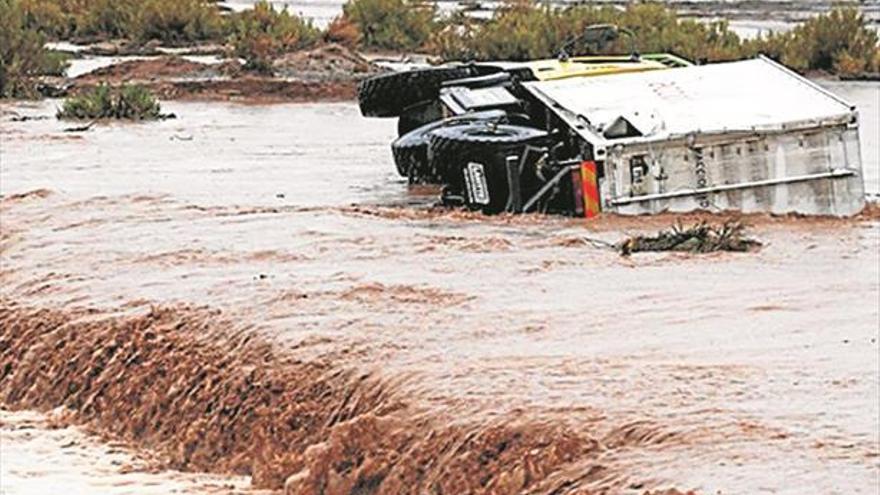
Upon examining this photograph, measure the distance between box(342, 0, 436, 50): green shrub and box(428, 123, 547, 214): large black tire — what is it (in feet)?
A: 82.6

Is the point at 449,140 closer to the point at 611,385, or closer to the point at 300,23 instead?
the point at 611,385

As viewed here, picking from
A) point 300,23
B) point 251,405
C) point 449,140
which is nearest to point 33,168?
point 449,140

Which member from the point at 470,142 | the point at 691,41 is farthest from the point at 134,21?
the point at 470,142

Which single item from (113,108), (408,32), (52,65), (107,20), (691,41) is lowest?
(691,41)

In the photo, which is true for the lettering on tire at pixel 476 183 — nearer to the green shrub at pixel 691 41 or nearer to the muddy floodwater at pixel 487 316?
the muddy floodwater at pixel 487 316

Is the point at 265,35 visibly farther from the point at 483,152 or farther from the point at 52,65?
the point at 483,152

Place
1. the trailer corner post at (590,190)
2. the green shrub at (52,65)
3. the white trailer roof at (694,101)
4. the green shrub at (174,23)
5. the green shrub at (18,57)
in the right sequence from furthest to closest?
the green shrub at (174,23) → the green shrub at (52,65) → the green shrub at (18,57) → the white trailer roof at (694,101) → the trailer corner post at (590,190)

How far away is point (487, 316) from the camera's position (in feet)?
40.4

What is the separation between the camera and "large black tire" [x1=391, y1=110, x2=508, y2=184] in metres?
18.4

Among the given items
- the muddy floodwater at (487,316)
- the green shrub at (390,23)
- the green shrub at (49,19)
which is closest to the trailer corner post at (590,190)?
the muddy floodwater at (487,316)

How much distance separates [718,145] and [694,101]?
999mm

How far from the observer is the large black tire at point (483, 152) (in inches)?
664

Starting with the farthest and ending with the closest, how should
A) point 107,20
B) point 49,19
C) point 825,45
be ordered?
point 49,19 < point 107,20 < point 825,45

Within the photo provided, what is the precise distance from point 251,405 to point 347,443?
136cm
